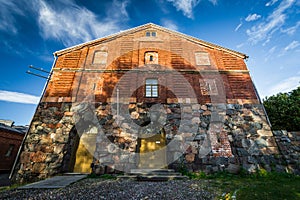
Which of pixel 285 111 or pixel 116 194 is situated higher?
pixel 285 111

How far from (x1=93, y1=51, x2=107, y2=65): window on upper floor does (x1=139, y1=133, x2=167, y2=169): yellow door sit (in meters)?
6.44

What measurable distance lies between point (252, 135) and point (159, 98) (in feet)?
19.8

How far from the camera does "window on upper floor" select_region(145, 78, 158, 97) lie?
1040 cm

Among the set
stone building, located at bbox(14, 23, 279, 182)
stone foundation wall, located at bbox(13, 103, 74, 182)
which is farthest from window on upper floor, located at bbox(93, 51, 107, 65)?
stone foundation wall, located at bbox(13, 103, 74, 182)

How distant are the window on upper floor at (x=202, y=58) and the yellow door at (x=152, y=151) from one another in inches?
252

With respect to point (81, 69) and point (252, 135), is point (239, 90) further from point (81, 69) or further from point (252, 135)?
point (81, 69)

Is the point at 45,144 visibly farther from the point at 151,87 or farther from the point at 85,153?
the point at 151,87

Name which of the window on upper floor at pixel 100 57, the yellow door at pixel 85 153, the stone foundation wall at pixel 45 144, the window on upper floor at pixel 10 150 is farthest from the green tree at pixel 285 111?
the window on upper floor at pixel 10 150

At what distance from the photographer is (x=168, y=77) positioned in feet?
35.3

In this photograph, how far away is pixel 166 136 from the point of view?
8.92m

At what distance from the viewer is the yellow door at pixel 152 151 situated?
29.4ft

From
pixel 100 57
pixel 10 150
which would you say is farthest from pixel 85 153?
pixel 10 150

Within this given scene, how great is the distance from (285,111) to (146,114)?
1098 cm

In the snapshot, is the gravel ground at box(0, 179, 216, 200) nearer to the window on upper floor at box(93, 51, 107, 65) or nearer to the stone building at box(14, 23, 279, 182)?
the stone building at box(14, 23, 279, 182)
